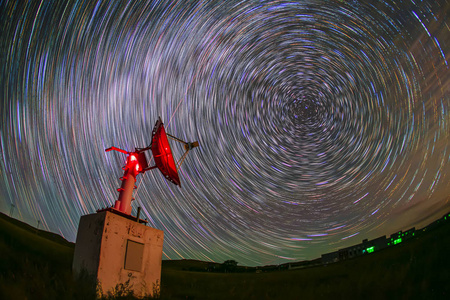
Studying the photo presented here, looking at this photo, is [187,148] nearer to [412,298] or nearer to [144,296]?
[144,296]

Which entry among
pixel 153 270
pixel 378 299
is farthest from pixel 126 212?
pixel 378 299

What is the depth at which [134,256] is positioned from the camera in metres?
15.6

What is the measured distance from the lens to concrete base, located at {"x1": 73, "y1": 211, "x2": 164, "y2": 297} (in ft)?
45.2

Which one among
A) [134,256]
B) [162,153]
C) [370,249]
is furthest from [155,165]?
[370,249]

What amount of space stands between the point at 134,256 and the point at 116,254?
4.33 ft

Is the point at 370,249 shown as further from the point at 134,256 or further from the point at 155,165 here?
the point at 134,256

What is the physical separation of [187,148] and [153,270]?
1205 cm

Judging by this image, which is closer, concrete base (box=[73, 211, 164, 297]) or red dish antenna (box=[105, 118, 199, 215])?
concrete base (box=[73, 211, 164, 297])

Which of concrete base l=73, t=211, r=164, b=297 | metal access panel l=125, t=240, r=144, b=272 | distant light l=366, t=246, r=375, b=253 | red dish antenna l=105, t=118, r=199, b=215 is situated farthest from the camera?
distant light l=366, t=246, r=375, b=253

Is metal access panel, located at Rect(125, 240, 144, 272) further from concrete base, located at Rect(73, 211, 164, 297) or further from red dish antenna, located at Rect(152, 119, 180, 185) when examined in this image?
red dish antenna, located at Rect(152, 119, 180, 185)

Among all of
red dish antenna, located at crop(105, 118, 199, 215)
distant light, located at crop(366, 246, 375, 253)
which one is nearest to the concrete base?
red dish antenna, located at crop(105, 118, 199, 215)

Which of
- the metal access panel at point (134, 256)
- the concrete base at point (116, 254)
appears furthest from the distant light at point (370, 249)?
the metal access panel at point (134, 256)

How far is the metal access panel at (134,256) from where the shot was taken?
15164 mm

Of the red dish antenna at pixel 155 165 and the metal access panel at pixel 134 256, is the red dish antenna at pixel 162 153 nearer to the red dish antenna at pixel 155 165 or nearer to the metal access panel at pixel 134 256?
the red dish antenna at pixel 155 165
